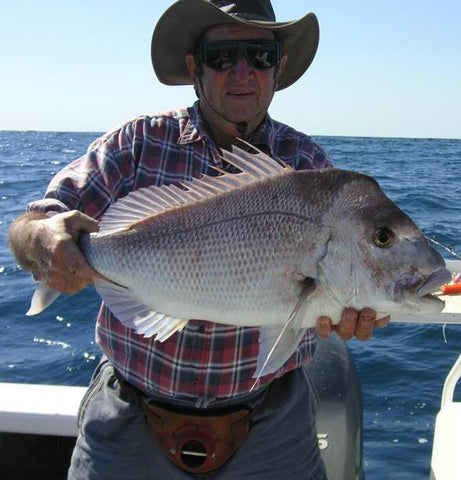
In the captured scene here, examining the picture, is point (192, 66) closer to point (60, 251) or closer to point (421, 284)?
point (60, 251)

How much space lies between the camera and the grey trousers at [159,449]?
2703 mm

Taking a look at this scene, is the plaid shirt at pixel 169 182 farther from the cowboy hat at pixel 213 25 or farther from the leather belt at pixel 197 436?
the cowboy hat at pixel 213 25

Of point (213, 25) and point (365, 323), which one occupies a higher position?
point (213, 25)

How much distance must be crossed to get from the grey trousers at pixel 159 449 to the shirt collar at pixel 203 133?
113cm

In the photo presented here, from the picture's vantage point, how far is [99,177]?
8.99ft

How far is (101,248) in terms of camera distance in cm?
226

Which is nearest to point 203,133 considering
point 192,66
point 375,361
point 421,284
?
point 192,66

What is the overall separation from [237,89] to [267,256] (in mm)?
1000

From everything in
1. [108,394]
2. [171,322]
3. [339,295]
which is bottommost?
[108,394]

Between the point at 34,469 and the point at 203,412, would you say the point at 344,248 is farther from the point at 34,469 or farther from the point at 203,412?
the point at 34,469

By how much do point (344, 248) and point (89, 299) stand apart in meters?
7.08

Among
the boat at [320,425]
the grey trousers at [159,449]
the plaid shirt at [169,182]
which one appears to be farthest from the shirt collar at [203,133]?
the boat at [320,425]

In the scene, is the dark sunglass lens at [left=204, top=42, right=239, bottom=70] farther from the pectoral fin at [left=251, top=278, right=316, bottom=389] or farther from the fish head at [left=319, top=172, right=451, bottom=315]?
the pectoral fin at [left=251, top=278, right=316, bottom=389]

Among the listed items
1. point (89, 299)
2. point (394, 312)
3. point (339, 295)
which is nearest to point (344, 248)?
point (339, 295)
